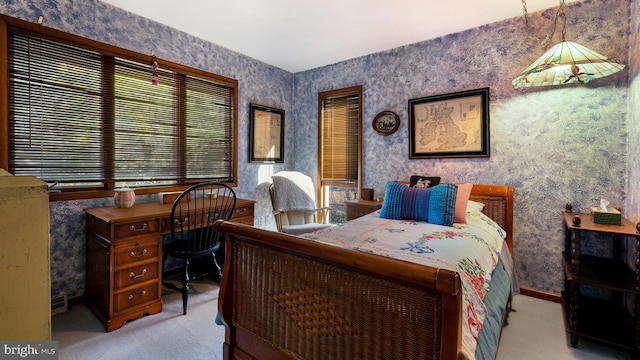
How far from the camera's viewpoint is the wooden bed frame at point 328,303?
100 cm

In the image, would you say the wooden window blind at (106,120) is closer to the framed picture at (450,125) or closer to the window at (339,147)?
the window at (339,147)

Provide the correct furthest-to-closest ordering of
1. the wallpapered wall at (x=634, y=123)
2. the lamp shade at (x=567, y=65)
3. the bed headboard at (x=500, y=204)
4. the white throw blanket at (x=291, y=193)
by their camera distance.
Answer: the white throw blanket at (x=291, y=193)
the bed headboard at (x=500, y=204)
the wallpapered wall at (x=634, y=123)
the lamp shade at (x=567, y=65)

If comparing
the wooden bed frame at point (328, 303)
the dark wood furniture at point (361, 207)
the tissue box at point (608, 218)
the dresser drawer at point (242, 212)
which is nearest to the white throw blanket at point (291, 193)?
the dresser drawer at point (242, 212)

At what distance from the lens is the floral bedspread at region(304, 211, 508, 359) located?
136 cm

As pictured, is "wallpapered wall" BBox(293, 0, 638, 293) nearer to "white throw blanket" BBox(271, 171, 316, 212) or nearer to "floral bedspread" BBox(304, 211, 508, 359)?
"floral bedspread" BBox(304, 211, 508, 359)

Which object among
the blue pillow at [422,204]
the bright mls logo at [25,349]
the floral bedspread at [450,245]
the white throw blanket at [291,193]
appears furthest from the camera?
the white throw blanket at [291,193]

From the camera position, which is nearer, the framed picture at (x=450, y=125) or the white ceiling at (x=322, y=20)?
the white ceiling at (x=322, y=20)

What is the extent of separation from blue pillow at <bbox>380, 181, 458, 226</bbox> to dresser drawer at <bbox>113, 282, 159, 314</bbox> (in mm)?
1999

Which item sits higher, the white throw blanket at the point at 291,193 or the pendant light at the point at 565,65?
the pendant light at the point at 565,65

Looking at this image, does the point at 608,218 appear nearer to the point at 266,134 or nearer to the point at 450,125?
the point at 450,125

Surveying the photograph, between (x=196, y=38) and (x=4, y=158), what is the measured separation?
2.01m

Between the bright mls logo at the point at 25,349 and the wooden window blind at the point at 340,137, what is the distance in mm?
3285

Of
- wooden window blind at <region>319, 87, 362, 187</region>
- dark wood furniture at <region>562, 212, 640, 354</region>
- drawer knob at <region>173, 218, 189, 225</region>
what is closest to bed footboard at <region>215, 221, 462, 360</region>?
drawer knob at <region>173, 218, 189, 225</region>

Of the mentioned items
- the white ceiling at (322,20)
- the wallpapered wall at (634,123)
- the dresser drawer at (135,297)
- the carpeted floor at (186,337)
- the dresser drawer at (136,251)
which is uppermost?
the white ceiling at (322,20)
